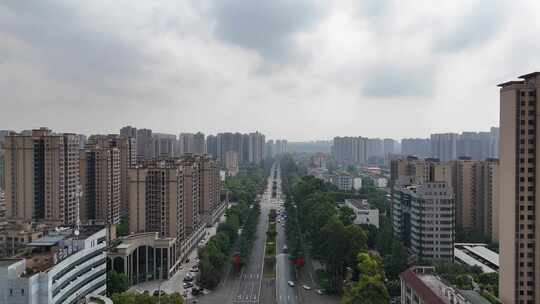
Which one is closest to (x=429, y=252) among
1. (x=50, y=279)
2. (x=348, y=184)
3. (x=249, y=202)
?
(x=50, y=279)

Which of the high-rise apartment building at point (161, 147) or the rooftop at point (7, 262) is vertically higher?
the high-rise apartment building at point (161, 147)

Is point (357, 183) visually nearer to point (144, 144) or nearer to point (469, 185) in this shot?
point (469, 185)

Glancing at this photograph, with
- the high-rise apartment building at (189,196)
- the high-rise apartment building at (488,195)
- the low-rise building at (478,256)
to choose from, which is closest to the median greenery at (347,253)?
the low-rise building at (478,256)

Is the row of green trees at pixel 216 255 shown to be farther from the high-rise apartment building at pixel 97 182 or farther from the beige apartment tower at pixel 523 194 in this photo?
the beige apartment tower at pixel 523 194

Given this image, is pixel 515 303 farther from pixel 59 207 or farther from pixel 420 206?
pixel 59 207

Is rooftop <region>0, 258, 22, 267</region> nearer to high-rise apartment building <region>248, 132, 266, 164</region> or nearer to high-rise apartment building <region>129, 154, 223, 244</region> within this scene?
high-rise apartment building <region>129, 154, 223, 244</region>

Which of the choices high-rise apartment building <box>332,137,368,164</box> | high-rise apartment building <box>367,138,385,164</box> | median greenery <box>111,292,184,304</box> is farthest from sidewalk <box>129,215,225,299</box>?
high-rise apartment building <box>367,138,385,164</box>
